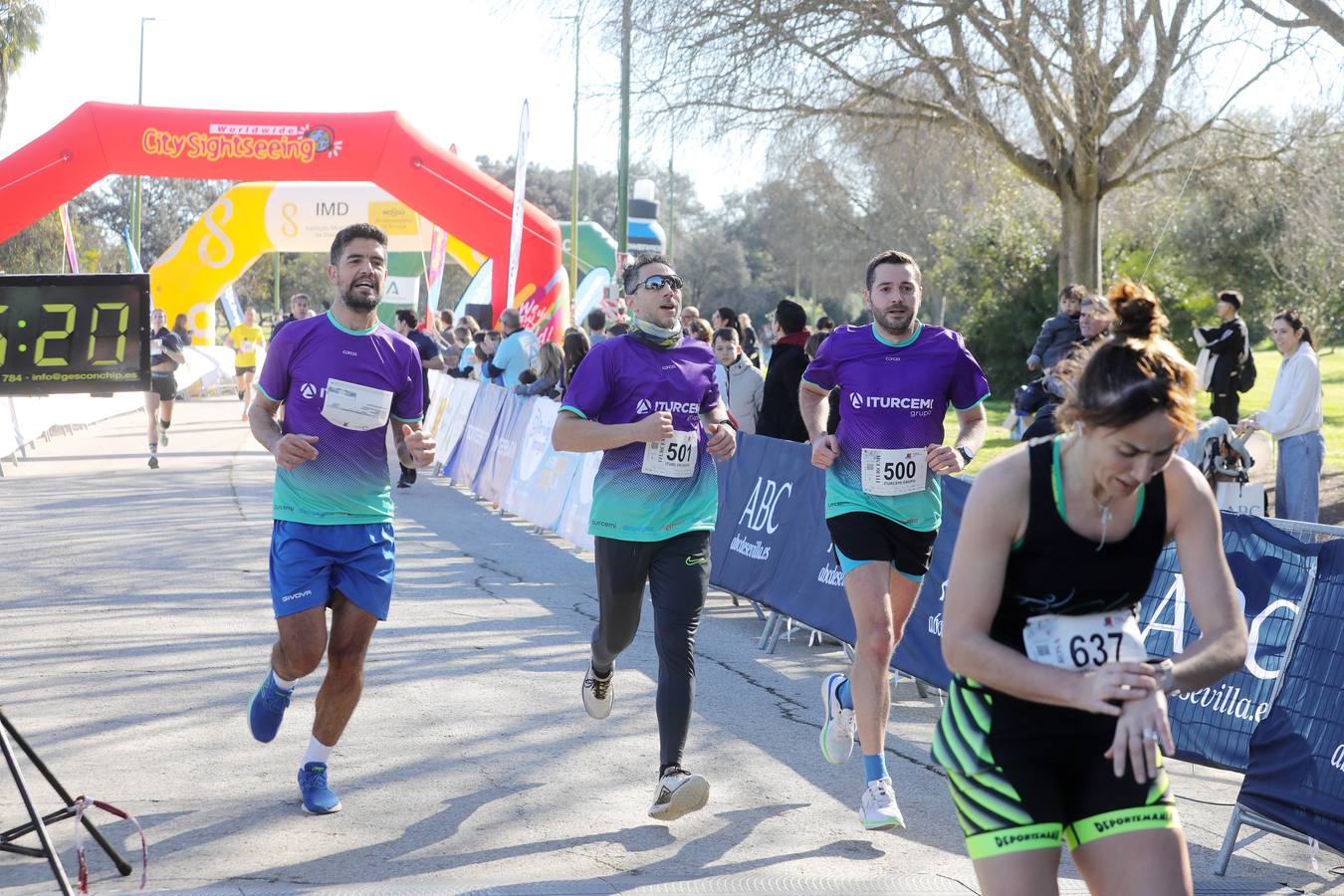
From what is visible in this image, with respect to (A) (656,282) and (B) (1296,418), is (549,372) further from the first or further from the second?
(A) (656,282)

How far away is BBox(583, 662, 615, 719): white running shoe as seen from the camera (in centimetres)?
604

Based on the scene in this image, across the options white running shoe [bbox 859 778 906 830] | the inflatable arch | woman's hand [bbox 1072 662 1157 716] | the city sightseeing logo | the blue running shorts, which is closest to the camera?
woman's hand [bbox 1072 662 1157 716]

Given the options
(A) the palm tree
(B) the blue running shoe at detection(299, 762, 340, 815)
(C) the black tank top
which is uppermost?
(A) the palm tree

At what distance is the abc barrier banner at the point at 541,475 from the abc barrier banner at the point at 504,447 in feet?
0.53

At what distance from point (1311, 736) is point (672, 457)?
7.71ft

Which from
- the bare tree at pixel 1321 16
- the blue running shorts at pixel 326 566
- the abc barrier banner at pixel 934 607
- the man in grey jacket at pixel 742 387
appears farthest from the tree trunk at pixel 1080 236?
the blue running shorts at pixel 326 566

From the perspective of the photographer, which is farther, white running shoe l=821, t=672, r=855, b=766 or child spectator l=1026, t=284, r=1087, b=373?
child spectator l=1026, t=284, r=1087, b=373

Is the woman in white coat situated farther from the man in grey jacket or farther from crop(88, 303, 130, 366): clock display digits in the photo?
crop(88, 303, 130, 366): clock display digits

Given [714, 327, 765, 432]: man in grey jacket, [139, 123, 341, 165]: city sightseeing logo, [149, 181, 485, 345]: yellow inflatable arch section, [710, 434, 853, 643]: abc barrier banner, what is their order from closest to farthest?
1. [710, 434, 853, 643]: abc barrier banner
2. [714, 327, 765, 432]: man in grey jacket
3. [139, 123, 341, 165]: city sightseeing logo
4. [149, 181, 485, 345]: yellow inflatable arch section

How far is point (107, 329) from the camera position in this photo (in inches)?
240

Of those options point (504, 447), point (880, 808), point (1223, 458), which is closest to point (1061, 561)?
point (880, 808)

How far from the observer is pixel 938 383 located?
5836 millimetres

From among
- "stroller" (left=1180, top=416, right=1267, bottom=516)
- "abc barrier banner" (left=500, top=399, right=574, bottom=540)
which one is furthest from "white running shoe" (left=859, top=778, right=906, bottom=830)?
"abc barrier banner" (left=500, top=399, right=574, bottom=540)

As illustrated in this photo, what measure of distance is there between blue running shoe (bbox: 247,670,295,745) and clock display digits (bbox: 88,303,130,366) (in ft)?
4.96
